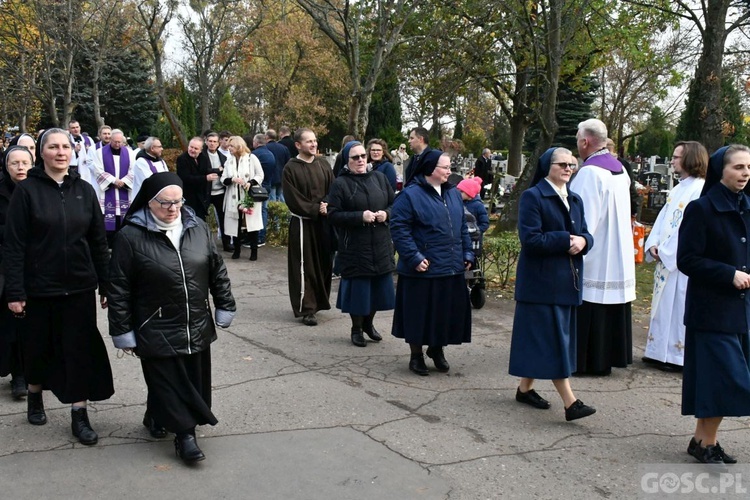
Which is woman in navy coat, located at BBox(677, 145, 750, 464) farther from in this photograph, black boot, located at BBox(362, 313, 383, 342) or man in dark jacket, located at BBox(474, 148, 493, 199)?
man in dark jacket, located at BBox(474, 148, 493, 199)

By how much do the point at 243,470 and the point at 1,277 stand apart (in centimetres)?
234

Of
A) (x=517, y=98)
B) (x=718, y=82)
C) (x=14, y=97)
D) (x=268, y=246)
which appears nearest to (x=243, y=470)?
(x=268, y=246)

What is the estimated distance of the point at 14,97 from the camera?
3100cm

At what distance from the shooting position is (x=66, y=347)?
5.29 m

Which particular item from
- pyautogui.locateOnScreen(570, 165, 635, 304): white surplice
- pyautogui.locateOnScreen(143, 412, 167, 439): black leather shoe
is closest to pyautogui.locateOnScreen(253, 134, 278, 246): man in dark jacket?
pyautogui.locateOnScreen(570, 165, 635, 304): white surplice

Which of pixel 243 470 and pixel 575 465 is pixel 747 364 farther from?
pixel 243 470

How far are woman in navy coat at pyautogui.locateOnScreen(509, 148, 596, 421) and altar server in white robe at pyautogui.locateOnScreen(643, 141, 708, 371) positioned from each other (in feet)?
5.57

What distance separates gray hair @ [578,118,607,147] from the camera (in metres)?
6.82

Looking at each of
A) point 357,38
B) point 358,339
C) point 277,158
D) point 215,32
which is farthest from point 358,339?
point 215,32

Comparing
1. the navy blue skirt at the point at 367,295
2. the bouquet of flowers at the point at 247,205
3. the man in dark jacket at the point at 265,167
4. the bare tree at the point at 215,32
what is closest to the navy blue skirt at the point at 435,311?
the navy blue skirt at the point at 367,295

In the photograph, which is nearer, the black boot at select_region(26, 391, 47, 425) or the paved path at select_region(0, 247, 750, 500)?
the paved path at select_region(0, 247, 750, 500)

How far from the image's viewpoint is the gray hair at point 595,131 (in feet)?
22.4

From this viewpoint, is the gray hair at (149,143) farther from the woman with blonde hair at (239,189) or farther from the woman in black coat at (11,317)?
the woman in black coat at (11,317)

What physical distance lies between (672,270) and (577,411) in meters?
2.25
